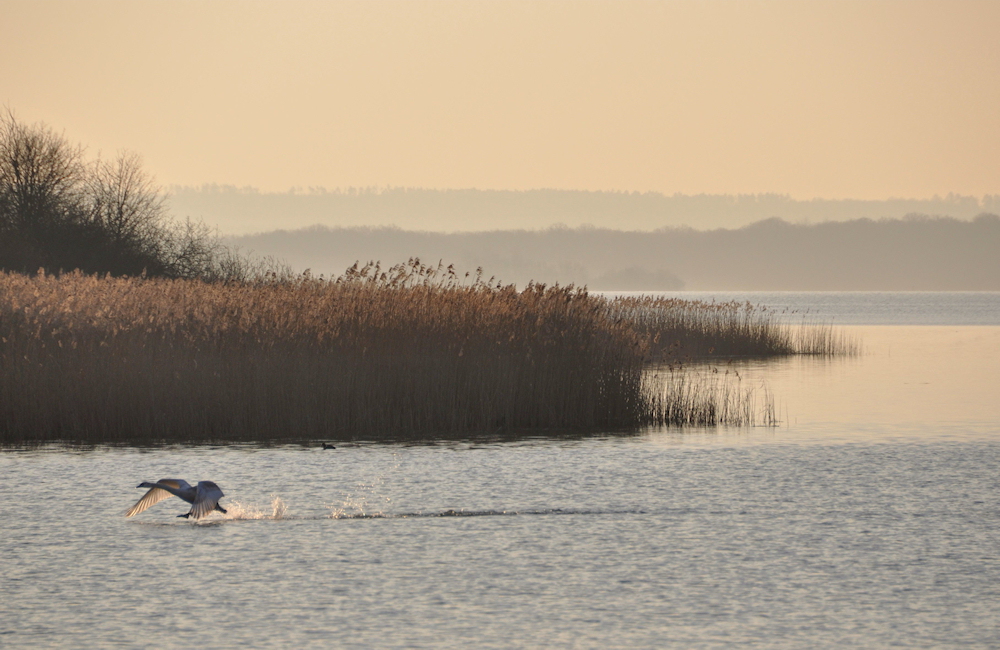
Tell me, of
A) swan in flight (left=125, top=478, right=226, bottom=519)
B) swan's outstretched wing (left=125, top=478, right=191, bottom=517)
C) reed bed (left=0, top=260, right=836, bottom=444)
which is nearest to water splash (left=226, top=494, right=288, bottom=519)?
swan in flight (left=125, top=478, right=226, bottom=519)

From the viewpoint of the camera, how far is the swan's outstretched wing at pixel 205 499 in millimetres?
9031

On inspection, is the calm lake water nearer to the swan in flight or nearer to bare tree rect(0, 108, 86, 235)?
the swan in flight

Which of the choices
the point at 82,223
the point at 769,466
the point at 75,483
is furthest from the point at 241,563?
the point at 82,223

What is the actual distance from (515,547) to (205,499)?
2554mm

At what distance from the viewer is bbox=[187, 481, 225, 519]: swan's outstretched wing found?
903 centimetres

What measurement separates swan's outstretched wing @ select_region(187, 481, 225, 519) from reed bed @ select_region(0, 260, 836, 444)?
5426 mm

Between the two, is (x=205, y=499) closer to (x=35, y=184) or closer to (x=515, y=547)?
(x=515, y=547)

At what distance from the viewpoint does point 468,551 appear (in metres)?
8.12

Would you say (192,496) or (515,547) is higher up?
(192,496)

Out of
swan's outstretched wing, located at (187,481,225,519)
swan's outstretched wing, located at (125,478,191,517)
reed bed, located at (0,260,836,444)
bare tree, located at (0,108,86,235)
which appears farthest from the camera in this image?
bare tree, located at (0,108,86,235)

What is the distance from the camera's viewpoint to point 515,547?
8266 millimetres

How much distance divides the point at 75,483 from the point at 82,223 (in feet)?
87.3

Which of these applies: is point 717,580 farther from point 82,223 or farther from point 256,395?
point 82,223

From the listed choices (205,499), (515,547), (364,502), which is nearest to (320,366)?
(364,502)
